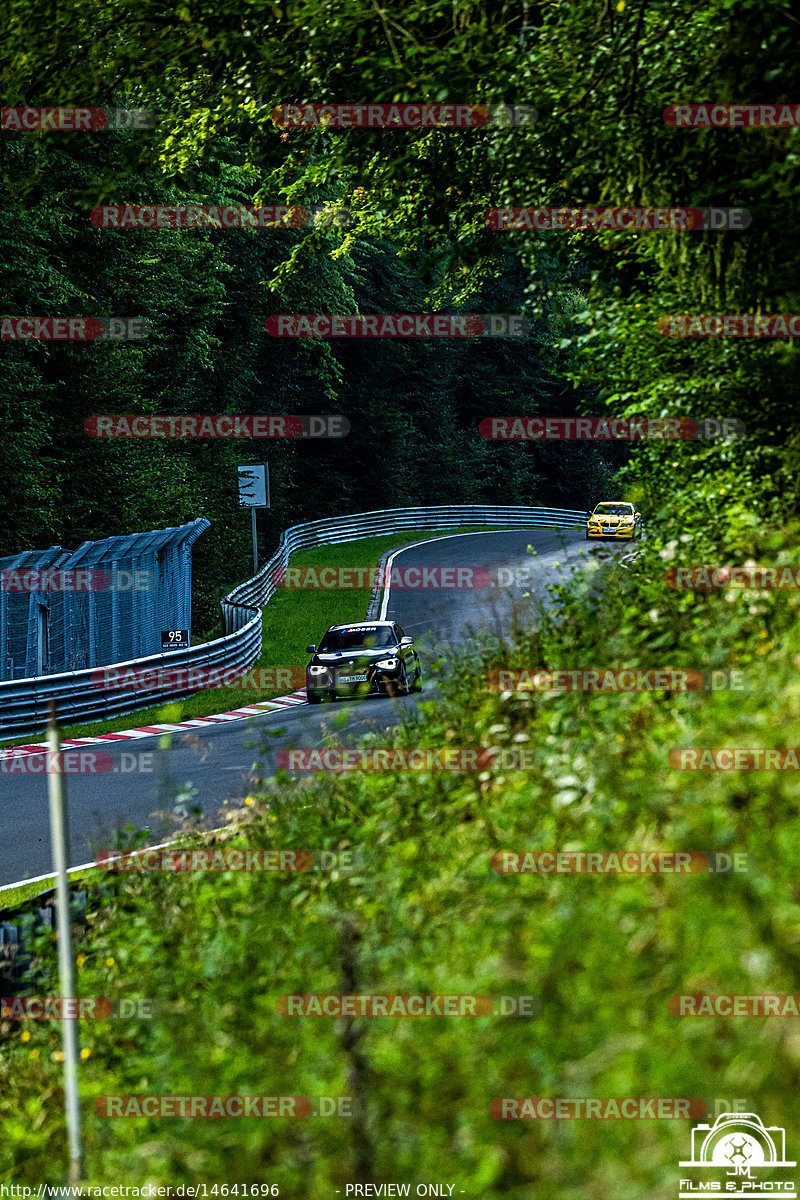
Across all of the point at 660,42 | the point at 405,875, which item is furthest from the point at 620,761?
the point at 660,42

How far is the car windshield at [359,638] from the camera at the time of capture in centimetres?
2089

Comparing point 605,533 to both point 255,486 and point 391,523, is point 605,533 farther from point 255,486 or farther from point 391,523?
point 255,486

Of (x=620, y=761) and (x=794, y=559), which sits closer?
(x=620, y=761)

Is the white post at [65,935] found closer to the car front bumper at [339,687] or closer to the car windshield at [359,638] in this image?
the car front bumper at [339,687]

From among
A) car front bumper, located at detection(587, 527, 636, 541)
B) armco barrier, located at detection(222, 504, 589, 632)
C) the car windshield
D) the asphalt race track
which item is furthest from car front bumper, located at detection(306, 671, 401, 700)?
car front bumper, located at detection(587, 527, 636, 541)

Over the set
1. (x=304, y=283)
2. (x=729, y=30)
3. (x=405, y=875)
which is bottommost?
(x=405, y=875)

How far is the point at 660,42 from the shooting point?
10.9 meters

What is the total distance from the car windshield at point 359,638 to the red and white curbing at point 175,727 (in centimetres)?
145

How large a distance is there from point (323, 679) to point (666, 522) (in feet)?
35.9

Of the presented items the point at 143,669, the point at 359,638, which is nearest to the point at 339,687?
the point at 359,638

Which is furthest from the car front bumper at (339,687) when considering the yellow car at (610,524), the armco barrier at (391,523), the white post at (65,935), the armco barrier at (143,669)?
the yellow car at (610,524)

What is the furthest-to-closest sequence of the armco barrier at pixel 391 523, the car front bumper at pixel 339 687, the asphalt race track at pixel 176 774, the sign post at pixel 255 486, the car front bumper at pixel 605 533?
1. the car front bumper at pixel 605 533
2. the armco barrier at pixel 391 523
3. the sign post at pixel 255 486
4. the car front bumper at pixel 339 687
5. the asphalt race track at pixel 176 774

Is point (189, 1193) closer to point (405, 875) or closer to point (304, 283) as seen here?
point (405, 875)

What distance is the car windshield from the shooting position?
2089 cm
